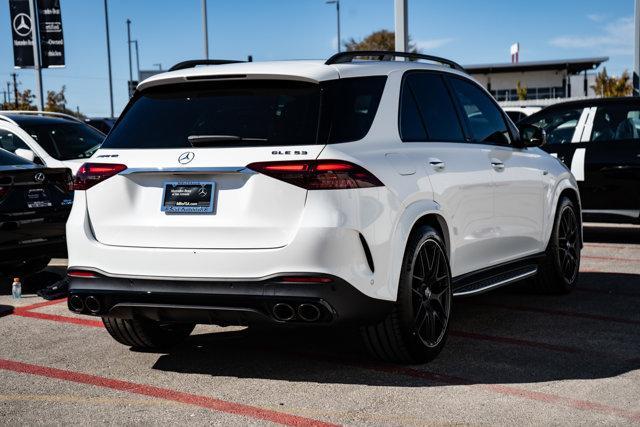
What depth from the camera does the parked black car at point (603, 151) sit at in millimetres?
11430

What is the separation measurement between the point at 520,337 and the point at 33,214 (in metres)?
4.75

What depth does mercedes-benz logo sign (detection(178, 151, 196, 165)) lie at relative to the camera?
17.3 ft

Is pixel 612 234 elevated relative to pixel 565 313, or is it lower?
lower

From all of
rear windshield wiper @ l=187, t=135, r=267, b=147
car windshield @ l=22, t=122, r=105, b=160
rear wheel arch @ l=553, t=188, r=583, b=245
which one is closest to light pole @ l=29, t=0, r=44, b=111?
car windshield @ l=22, t=122, r=105, b=160

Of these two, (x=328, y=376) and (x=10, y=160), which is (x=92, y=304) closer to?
(x=328, y=376)

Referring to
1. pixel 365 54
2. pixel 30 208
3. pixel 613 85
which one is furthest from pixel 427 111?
pixel 613 85

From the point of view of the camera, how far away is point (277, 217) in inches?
199

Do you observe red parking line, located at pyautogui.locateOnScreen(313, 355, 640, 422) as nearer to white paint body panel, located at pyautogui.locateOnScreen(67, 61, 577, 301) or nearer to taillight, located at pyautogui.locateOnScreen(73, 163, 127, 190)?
white paint body panel, located at pyautogui.locateOnScreen(67, 61, 577, 301)

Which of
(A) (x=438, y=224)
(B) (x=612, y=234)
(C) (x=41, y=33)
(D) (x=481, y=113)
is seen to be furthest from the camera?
(C) (x=41, y=33)

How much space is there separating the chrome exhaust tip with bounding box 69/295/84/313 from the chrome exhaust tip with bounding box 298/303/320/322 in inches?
52.4

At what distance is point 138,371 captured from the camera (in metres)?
5.84

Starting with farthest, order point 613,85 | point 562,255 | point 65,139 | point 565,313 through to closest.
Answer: point 613,85
point 65,139
point 562,255
point 565,313

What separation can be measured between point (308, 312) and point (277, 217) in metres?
0.52

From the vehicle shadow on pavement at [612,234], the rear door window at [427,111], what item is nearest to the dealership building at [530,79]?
the vehicle shadow on pavement at [612,234]
